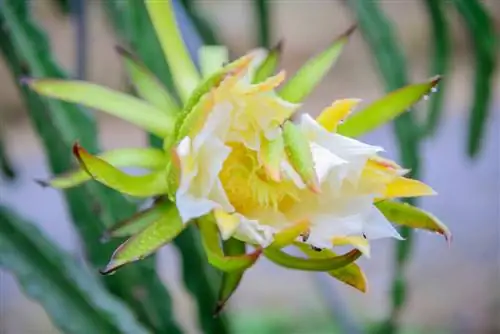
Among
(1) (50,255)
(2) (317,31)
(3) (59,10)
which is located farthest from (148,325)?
(2) (317,31)

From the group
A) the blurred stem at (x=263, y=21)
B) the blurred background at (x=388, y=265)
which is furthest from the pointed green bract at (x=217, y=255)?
the blurred background at (x=388, y=265)

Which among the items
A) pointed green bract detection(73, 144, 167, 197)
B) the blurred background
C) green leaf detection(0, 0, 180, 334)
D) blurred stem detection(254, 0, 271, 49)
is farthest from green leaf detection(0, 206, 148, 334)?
the blurred background

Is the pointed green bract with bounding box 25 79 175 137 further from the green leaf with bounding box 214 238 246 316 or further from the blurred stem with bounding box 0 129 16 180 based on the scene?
the blurred stem with bounding box 0 129 16 180

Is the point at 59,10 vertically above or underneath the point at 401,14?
above

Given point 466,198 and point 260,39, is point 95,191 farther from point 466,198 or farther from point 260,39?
point 466,198

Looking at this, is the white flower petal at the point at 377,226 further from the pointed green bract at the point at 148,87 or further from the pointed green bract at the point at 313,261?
the pointed green bract at the point at 148,87
